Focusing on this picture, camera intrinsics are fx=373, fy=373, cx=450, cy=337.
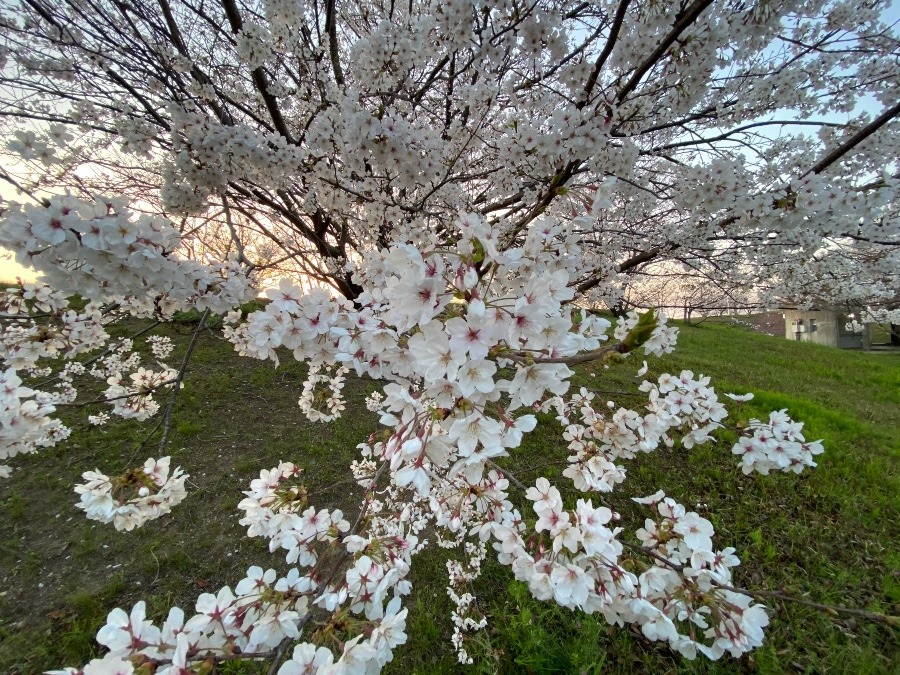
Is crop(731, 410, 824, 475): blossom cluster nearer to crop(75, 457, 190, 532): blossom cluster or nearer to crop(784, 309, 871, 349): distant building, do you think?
crop(75, 457, 190, 532): blossom cluster

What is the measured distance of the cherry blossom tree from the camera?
3.34 ft

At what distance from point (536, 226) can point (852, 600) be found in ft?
11.8

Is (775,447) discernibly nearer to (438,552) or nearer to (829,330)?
(438,552)

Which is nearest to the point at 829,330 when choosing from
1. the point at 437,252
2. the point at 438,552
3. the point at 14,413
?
the point at 438,552

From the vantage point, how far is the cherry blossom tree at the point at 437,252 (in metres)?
1.02

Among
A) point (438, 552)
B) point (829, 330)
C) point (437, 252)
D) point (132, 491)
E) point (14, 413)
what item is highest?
point (829, 330)

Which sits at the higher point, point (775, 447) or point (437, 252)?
point (437, 252)

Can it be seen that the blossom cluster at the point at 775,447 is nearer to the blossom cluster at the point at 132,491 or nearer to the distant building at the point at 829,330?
the blossom cluster at the point at 132,491

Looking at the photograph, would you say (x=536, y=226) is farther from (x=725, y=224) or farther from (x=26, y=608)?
(x=26, y=608)

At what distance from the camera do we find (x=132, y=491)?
1583mm

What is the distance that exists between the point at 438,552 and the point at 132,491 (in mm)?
2100

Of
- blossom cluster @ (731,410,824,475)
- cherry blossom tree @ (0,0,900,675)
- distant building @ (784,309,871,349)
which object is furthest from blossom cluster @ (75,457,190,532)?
distant building @ (784,309,871,349)

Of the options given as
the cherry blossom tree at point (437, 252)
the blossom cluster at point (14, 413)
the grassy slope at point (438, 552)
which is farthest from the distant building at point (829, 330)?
the blossom cluster at point (14, 413)

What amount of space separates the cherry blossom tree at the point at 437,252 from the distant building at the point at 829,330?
15.4 m
